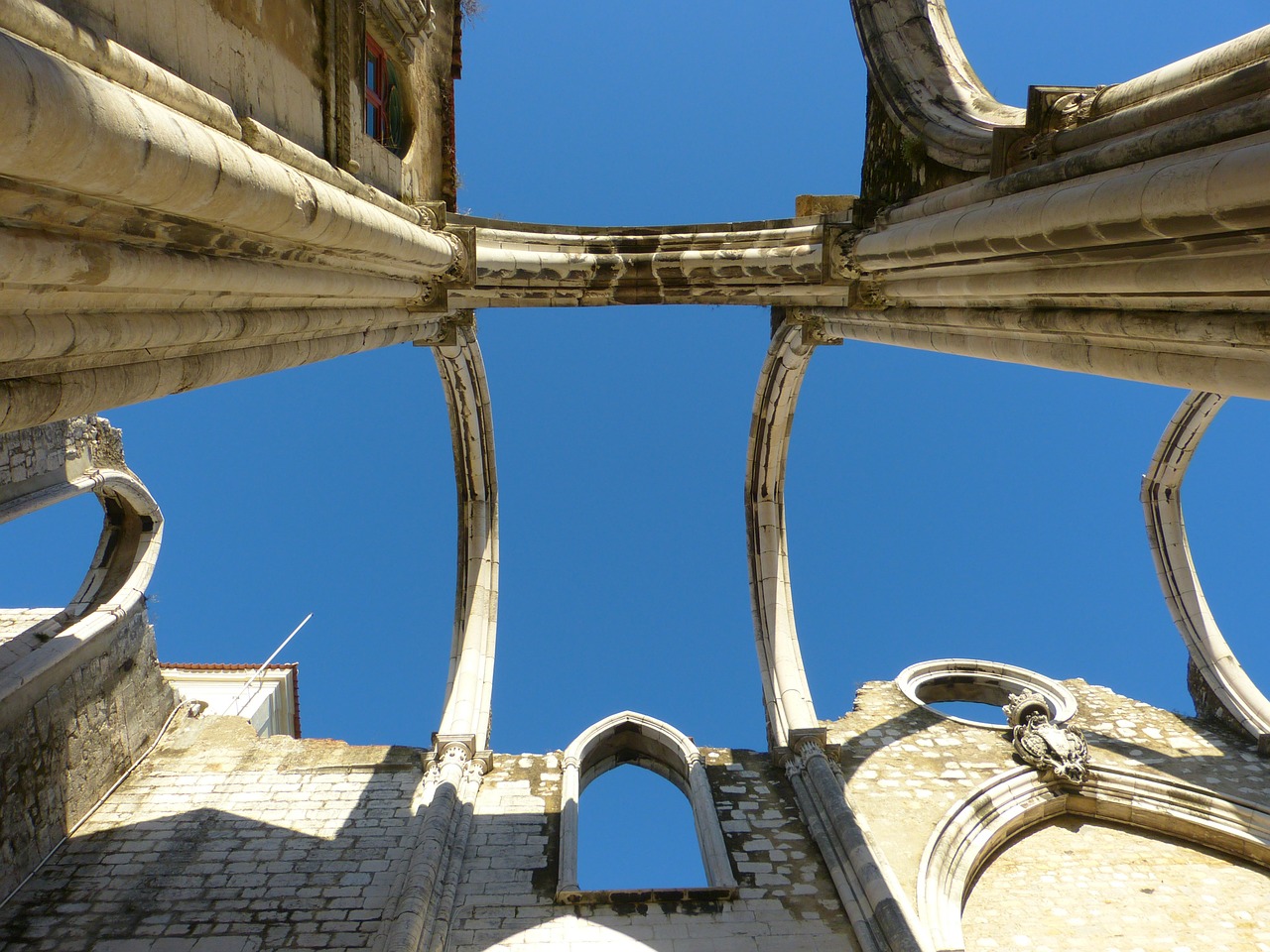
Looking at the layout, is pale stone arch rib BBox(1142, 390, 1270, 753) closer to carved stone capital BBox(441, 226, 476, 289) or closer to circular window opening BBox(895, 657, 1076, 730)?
circular window opening BBox(895, 657, 1076, 730)

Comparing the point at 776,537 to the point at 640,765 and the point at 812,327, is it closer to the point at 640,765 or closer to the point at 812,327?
the point at 812,327

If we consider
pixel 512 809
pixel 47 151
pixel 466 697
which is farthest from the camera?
pixel 466 697

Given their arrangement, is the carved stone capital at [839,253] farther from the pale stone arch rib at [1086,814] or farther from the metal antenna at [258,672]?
the metal antenna at [258,672]

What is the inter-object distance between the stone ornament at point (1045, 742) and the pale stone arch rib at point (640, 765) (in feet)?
11.7

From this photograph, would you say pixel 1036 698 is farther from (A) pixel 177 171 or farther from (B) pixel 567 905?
(A) pixel 177 171

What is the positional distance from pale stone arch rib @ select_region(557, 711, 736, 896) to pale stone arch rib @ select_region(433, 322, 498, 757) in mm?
1130

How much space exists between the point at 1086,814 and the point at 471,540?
7792mm

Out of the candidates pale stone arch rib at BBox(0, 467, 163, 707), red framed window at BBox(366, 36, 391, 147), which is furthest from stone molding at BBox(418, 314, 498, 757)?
pale stone arch rib at BBox(0, 467, 163, 707)

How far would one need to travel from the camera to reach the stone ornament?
7.90 metres

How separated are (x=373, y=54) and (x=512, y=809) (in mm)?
7090

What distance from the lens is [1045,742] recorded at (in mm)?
8219

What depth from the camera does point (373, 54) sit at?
6648 millimetres

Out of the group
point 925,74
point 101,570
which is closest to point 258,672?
point 101,570

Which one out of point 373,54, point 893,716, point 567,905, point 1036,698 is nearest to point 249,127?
point 373,54
